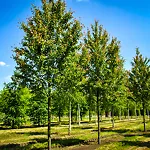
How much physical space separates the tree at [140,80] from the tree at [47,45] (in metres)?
23.6

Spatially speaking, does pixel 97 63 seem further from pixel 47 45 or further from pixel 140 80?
pixel 140 80

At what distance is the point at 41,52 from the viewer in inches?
709

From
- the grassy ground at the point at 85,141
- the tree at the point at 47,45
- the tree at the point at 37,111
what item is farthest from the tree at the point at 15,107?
the tree at the point at 47,45

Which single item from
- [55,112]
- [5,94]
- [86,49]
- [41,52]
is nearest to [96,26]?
[86,49]

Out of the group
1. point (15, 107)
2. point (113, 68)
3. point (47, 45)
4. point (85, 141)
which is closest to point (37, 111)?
point (15, 107)

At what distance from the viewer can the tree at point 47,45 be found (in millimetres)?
17938

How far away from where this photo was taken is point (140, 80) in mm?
39969

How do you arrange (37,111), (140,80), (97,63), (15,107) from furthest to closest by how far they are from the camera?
(37,111)
(15,107)
(140,80)
(97,63)

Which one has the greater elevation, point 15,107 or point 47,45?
point 47,45

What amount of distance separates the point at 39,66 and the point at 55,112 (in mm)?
59753

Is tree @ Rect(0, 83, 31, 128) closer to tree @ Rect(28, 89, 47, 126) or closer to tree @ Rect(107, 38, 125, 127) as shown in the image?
tree @ Rect(28, 89, 47, 126)

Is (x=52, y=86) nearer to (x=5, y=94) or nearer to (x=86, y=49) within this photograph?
(x=86, y=49)

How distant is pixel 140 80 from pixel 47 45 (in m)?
25.5

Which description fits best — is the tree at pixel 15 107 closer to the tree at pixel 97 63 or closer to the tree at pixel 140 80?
the tree at pixel 140 80
